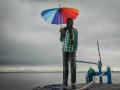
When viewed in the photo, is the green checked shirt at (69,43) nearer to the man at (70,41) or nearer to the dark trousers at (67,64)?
the man at (70,41)

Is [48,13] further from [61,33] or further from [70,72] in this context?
[70,72]

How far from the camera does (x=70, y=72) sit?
15.6 m

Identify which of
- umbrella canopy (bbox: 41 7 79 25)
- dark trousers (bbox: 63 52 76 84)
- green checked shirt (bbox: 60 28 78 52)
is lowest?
dark trousers (bbox: 63 52 76 84)

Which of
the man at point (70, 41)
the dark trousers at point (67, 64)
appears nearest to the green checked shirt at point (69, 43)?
the man at point (70, 41)

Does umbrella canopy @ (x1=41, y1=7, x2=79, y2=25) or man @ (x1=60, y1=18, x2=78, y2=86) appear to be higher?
umbrella canopy @ (x1=41, y1=7, x2=79, y2=25)

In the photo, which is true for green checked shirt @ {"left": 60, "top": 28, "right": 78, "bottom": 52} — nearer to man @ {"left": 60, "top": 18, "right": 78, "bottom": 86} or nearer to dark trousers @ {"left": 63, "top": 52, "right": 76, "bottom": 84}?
man @ {"left": 60, "top": 18, "right": 78, "bottom": 86}

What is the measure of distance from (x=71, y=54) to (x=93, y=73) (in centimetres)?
288

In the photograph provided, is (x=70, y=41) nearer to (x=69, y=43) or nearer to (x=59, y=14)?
(x=69, y=43)

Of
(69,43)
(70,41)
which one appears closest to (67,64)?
(69,43)

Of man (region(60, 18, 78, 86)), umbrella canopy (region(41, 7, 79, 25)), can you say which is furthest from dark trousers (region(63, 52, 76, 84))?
umbrella canopy (region(41, 7, 79, 25))

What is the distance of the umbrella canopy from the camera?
1591cm

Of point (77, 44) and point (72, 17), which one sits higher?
point (72, 17)

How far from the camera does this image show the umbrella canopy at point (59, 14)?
52.2 ft

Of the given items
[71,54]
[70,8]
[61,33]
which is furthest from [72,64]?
[70,8]
